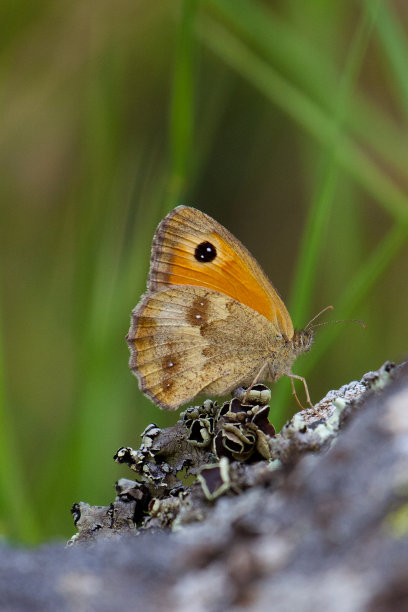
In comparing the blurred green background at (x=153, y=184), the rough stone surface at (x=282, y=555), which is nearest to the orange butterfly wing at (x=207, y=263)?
the blurred green background at (x=153, y=184)

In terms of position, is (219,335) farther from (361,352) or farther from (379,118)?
(379,118)

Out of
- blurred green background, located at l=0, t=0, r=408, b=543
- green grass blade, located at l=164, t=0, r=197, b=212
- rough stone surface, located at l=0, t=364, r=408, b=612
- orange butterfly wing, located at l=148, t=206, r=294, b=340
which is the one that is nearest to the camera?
rough stone surface, located at l=0, t=364, r=408, b=612

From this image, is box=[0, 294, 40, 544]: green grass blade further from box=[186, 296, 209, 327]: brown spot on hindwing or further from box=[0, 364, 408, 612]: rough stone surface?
box=[0, 364, 408, 612]: rough stone surface

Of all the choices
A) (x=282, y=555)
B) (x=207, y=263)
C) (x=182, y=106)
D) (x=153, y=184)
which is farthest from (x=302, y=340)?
(x=282, y=555)

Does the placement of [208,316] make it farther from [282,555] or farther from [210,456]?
[282,555]

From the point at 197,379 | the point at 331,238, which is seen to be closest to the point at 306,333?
the point at 197,379

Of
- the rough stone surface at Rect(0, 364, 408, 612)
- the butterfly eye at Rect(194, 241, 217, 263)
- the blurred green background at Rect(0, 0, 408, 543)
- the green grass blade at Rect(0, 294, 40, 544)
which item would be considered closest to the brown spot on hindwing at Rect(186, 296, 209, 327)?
the butterfly eye at Rect(194, 241, 217, 263)

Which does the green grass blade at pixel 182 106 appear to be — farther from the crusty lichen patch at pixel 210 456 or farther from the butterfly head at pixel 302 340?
the crusty lichen patch at pixel 210 456
